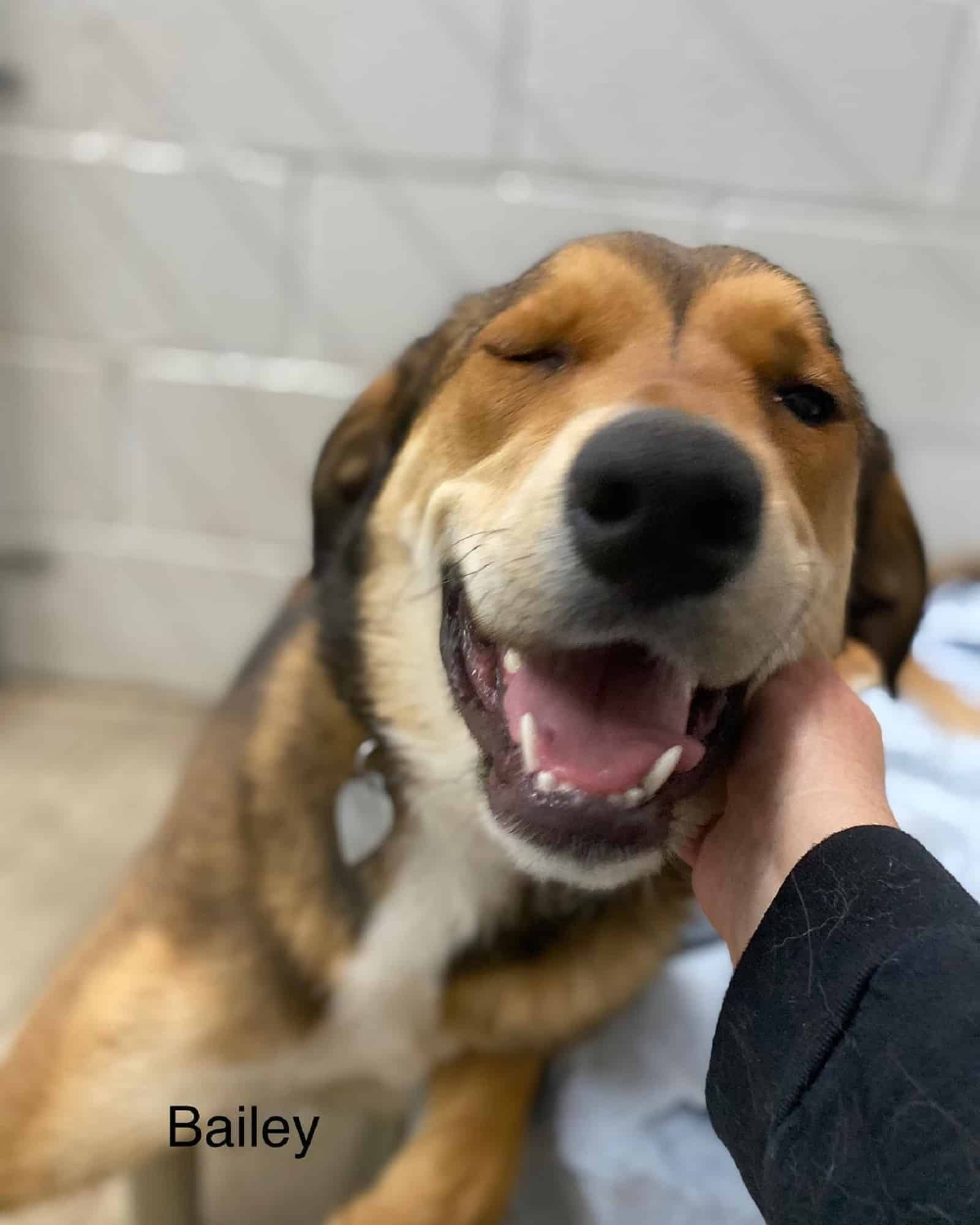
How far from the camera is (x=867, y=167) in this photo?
1375mm

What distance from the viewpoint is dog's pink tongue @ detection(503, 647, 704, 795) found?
0.66 m

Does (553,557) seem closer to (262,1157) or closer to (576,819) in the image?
(576,819)

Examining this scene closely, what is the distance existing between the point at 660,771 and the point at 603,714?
0.05 metres

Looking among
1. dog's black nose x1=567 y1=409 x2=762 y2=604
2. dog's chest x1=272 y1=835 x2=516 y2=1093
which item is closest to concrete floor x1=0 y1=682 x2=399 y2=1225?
dog's chest x1=272 y1=835 x2=516 y2=1093

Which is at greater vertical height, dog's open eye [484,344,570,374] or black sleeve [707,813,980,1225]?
dog's open eye [484,344,570,374]

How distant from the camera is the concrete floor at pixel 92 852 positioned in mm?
1085

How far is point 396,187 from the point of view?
4.68 ft

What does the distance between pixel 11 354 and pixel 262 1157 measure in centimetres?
122

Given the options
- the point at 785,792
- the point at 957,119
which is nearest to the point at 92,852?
the point at 785,792

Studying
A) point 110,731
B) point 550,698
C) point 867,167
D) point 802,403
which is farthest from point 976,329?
point 110,731

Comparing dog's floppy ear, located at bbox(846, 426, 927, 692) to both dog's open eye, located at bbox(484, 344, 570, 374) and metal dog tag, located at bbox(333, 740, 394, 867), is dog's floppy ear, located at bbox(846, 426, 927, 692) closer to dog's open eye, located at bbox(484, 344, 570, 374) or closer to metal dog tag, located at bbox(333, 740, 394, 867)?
dog's open eye, located at bbox(484, 344, 570, 374)

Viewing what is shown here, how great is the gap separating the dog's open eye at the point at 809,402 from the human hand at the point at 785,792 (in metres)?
0.18

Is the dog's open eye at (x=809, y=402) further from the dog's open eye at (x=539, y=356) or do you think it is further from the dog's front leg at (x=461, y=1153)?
the dog's front leg at (x=461, y=1153)

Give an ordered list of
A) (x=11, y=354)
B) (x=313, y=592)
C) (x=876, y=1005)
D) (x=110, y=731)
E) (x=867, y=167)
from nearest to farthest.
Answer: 1. (x=876, y=1005)
2. (x=313, y=592)
3. (x=867, y=167)
4. (x=11, y=354)
5. (x=110, y=731)
